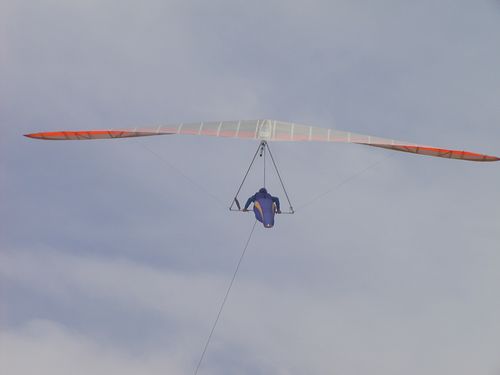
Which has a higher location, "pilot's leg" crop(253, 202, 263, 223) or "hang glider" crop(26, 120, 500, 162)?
"hang glider" crop(26, 120, 500, 162)

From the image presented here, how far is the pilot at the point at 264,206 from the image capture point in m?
27.4

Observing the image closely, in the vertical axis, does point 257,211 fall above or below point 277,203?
below

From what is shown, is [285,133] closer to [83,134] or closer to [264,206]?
[264,206]

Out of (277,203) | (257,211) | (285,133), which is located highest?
(285,133)

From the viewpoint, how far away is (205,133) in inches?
998

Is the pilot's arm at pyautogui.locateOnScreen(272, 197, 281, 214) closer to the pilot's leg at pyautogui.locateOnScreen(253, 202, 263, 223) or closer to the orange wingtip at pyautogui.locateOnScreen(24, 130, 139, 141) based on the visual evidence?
the pilot's leg at pyautogui.locateOnScreen(253, 202, 263, 223)

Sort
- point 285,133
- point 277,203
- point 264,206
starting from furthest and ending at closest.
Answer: point 277,203
point 264,206
point 285,133

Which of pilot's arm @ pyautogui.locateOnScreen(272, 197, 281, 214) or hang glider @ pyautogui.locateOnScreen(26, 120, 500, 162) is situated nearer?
hang glider @ pyautogui.locateOnScreen(26, 120, 500, 162)

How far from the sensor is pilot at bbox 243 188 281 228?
27422 mm

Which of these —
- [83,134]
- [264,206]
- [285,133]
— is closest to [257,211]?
[264,206]

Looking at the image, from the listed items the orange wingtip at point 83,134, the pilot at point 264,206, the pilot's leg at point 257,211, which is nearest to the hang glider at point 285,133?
the orange wingtip at point 83,134

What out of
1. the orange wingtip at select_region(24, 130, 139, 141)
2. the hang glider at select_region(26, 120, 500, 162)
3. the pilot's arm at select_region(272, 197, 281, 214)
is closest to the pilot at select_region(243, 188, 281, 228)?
the pilot's arm at select_region(272, 197, 281, 214)

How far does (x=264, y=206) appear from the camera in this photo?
2744cm

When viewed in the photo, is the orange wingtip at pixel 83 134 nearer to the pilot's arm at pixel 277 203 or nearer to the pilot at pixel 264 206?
the pilot at pixel 264 206
